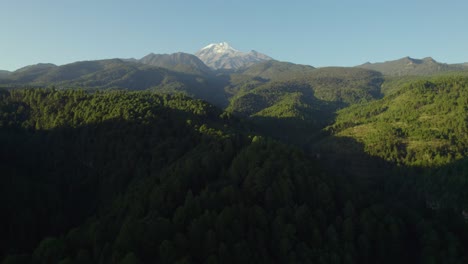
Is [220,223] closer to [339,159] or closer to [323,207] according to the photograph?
[323,207]

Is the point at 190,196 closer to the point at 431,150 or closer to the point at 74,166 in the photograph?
the point at 74,166

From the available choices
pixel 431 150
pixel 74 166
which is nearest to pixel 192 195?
pixel 74 166

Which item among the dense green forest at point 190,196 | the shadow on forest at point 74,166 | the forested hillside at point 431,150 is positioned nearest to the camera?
the dense green forest at point 190,196

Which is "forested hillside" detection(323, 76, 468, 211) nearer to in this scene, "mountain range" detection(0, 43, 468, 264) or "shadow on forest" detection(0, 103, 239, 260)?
"mountain range" detection(0, 43, 468, 264)

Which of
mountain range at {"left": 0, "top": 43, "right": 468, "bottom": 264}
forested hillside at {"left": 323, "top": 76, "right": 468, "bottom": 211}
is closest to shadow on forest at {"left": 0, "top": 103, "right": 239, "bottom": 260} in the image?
mountain range at {"left": 0, "top": 43, "right": 468, "bottom": 264}

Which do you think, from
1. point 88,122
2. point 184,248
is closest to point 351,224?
point 184,248

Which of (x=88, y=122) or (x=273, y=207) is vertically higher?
(x=88, y=122)

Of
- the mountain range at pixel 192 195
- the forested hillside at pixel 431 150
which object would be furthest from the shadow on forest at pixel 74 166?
the forested hillside at pixel 431 150

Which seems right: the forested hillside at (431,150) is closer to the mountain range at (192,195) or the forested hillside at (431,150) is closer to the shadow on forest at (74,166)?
the mountain range at (192,195)
